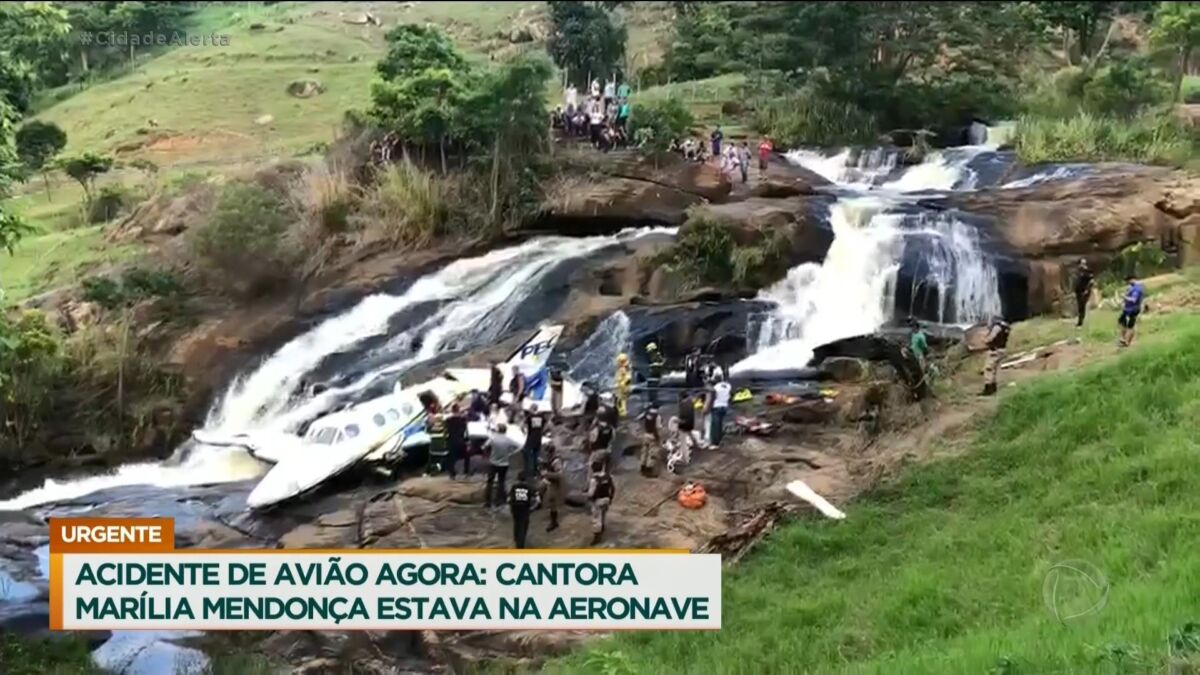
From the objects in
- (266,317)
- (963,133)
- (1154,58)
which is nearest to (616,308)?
(266,317)

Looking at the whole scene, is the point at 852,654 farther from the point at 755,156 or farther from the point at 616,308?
the point at 755,156

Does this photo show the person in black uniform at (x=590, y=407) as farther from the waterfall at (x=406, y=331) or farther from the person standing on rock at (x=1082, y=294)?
the person standing on rock at (x=1082, y=294)

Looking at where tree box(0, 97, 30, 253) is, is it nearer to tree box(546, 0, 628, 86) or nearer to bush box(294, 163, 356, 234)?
bush box(294, 163, 356, 234)

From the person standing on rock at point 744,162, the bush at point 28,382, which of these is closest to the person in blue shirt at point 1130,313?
the person standing on rock at point 744,162

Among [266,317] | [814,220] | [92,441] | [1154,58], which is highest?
[1154,58]

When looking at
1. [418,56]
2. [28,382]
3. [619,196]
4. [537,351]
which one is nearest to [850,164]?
[619,196]

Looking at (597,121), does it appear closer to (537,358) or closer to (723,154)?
(723,154)

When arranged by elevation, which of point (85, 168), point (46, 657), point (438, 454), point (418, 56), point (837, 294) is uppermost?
point (418, 56)
